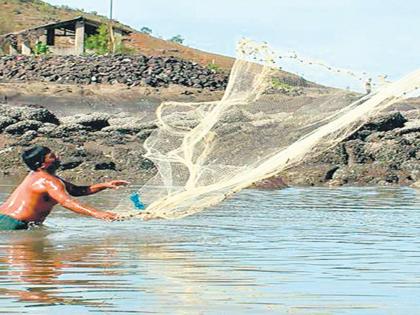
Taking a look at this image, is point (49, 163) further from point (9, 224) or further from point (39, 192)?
point (9, 224)

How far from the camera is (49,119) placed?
31.6 metres

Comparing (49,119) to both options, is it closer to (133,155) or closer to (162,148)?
(133,155)

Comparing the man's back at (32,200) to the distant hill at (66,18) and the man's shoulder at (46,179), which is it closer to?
the man's shoulder at (46,179)

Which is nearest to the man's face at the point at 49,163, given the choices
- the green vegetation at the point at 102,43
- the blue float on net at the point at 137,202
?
the blue float on net at the point at 137,202

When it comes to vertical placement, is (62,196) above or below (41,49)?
above

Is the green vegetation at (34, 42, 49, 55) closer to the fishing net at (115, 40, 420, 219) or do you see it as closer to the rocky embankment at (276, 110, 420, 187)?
the rocky embankment at (276, 110, 420, 187)

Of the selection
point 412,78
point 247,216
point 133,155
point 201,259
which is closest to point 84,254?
point 201,259

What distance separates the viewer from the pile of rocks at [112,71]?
145 feet

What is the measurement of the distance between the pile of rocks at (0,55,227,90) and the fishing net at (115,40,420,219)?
29.3 metres

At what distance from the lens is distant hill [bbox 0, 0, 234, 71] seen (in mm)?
64312

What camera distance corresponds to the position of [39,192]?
11.8 metres

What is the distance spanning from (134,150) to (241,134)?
42.7 ft

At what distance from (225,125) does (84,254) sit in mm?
3846

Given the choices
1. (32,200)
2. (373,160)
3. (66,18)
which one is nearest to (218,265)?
(32,200)
